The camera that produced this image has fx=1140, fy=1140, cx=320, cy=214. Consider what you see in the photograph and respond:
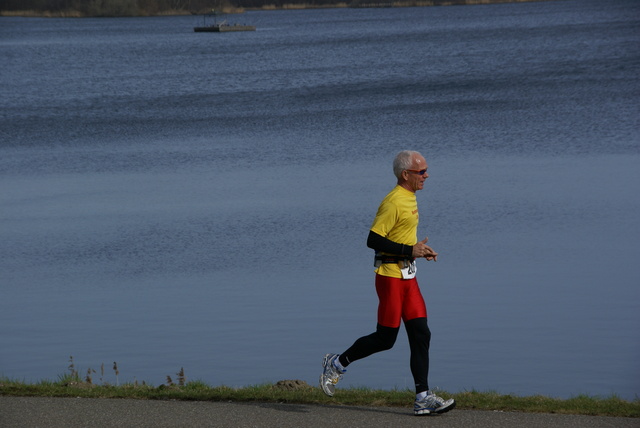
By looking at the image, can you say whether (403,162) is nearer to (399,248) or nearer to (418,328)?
(399,248)

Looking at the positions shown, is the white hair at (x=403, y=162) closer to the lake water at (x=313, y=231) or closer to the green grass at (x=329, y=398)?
the green grass at (x=329, y=398)

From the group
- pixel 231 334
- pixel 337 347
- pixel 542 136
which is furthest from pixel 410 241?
pixel 542 136

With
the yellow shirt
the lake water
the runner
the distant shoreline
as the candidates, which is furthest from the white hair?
the distant shoreline

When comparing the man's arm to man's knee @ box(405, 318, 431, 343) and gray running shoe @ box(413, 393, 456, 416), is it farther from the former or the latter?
gray running shoe @ box(413, 393, 456, 416)

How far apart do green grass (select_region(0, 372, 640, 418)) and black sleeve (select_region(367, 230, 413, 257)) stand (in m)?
1.18

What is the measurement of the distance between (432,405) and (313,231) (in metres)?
12.8

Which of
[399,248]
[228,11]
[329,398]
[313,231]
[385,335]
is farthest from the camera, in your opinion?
[228,11]

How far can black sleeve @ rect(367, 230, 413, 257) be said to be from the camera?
7.60 m

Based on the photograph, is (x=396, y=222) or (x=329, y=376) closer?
(x=396, y=222)

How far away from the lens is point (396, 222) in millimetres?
7664

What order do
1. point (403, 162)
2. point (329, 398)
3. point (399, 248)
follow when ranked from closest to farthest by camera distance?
1. point (399, 248)
2. point (403, 162)
3. point (329, 398)

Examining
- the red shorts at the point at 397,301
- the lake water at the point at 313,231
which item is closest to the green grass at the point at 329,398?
the red shorts at the point at 397,301

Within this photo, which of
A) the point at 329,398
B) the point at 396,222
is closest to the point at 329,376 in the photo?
the point at 329,398

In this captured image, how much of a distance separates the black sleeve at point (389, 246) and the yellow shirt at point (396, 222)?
0.05 metres
